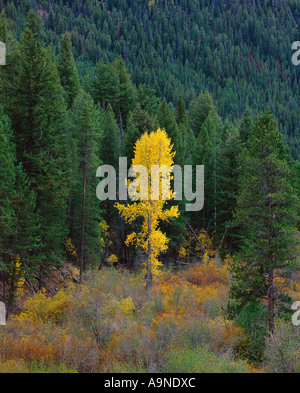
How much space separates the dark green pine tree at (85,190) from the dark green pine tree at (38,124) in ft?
12.7

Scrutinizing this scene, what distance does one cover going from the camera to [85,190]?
26.6 m

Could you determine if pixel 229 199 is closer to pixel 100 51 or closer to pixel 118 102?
pixel 118 102

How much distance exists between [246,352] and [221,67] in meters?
186

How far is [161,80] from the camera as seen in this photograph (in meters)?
127

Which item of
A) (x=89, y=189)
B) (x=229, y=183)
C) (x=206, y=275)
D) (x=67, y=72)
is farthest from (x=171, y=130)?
(x=67, y=72)

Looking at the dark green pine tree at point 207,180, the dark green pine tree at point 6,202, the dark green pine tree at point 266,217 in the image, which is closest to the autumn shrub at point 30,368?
the dark green pine tree at point 6,202

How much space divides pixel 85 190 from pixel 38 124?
7665 mm

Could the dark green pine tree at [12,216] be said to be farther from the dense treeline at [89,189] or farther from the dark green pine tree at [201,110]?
the dark green pine tree at [201,110]

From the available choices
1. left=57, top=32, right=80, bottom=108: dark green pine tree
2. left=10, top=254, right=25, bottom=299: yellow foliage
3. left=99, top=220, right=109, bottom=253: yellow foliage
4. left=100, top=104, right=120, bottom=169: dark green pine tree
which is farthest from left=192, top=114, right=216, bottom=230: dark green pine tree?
left=10, top=254, right=25, bottom=299: yellow foliage

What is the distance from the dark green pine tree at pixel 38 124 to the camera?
20.0 meters

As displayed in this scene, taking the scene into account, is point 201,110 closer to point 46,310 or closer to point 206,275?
point 206,275

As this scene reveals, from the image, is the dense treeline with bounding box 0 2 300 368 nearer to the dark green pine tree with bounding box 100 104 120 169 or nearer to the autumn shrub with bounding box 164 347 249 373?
the dark green pine tree with bounding box 100 104 120 169

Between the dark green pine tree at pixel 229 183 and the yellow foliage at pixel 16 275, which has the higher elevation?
the dark green pine tree at pixel 229 183

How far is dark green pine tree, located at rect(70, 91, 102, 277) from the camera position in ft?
82.6
